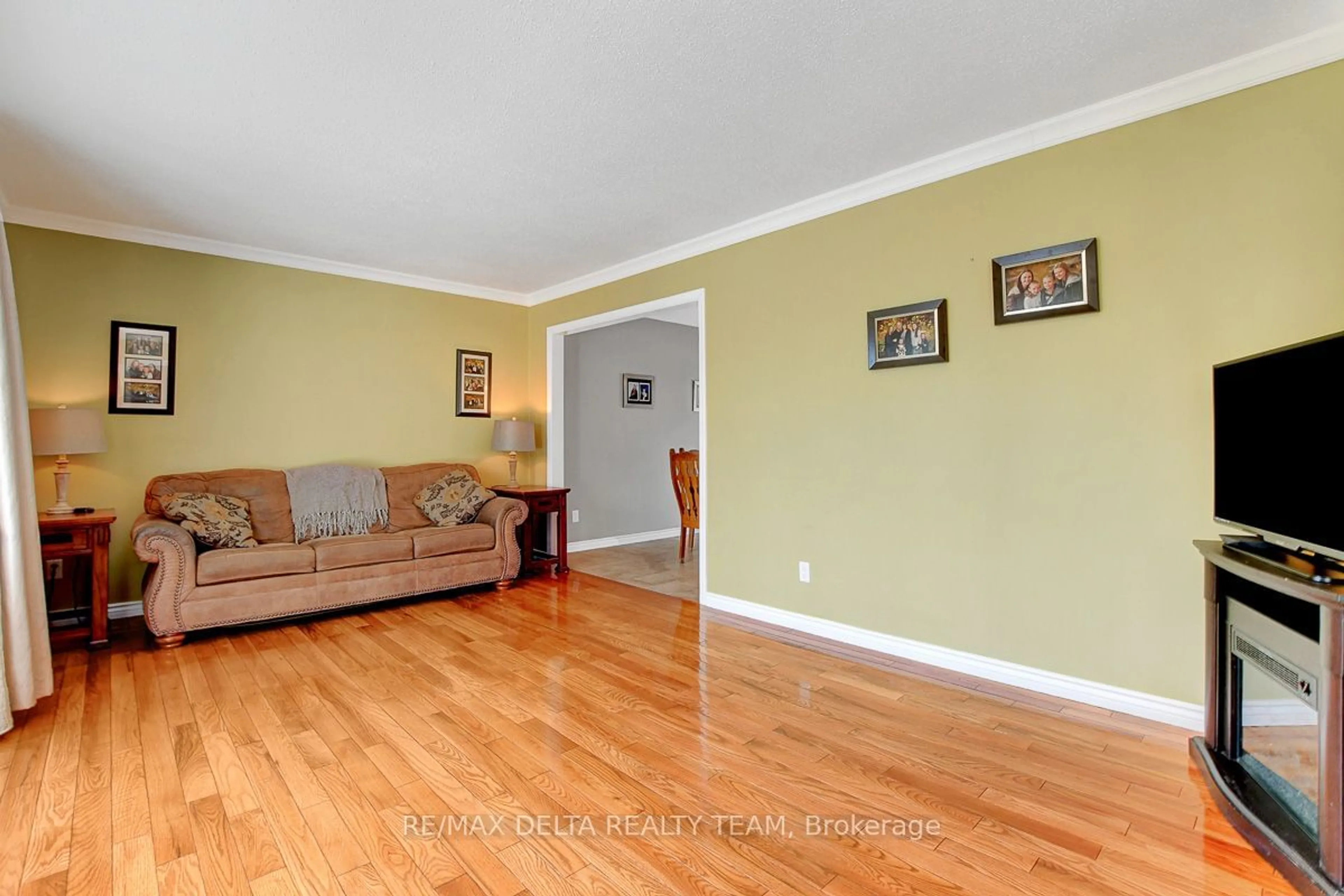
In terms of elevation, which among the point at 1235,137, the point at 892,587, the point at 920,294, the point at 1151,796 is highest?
the point at 1235,137

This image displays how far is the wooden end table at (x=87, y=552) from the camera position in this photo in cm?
325

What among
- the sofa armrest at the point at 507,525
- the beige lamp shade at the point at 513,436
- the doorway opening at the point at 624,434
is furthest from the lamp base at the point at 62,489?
the doorway opening at the point at 624,434

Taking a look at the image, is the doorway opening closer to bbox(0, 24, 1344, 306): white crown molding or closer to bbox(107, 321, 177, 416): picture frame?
bbox(0, 24, 1344, 306): white crown molding

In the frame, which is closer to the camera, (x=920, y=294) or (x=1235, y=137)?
(x=1235, y=137)

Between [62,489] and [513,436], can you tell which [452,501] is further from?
[62,489]

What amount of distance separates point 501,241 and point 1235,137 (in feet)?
12.4

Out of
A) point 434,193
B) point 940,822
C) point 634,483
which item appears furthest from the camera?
point 634,483

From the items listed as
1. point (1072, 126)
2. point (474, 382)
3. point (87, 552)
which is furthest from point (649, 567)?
point (1072, 126)

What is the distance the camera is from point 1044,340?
2697mm

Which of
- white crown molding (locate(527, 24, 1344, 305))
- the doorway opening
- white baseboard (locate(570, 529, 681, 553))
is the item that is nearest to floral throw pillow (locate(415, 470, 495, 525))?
the doorway opening

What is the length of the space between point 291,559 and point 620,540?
131 inches

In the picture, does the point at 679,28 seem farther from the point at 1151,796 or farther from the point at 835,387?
the point at 1151,796

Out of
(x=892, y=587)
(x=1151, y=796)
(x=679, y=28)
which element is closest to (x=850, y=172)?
(x=679, y=28)

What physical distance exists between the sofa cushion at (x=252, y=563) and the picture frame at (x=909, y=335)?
140 inches
